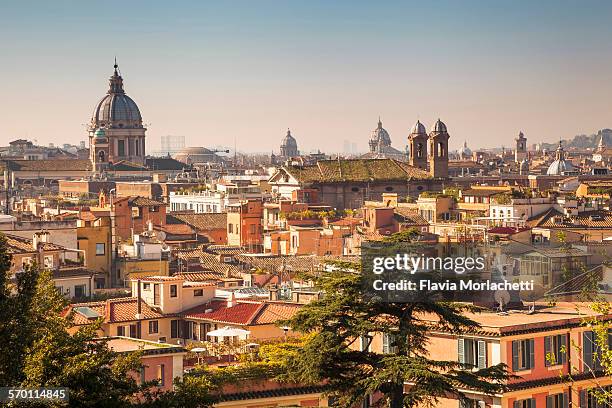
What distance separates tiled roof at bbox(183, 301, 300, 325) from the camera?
24234 millimetres

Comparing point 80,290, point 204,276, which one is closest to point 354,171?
point 204,276

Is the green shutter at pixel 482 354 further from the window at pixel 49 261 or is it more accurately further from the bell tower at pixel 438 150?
the bell tower at pixel 438 150

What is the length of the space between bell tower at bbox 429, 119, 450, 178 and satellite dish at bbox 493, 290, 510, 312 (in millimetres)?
57845

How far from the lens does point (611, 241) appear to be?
33844 mm

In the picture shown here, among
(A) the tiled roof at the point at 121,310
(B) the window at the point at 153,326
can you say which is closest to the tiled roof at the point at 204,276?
(A) the tiled roof at the point at 121,310

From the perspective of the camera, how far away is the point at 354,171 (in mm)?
74750

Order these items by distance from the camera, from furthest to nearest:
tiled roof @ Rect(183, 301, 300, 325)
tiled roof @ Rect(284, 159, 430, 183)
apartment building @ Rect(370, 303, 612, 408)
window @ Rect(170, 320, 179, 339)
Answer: tiled roof @ Rect(284, 159, 430, 183), window @ Rect(170, 320, 179, 339), tiled roof @ Rect(183, 301, 300, 325), apartment building @ Rect(370, 303, 612, 408)

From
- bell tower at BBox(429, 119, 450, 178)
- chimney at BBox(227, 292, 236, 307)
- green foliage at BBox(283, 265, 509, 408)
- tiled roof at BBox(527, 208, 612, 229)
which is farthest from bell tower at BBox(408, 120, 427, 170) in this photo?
green foliage at BBox(283, 265, 509, 408)

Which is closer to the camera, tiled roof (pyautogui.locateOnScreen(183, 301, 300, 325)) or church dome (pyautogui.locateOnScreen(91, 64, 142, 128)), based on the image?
tiled roof (pyautogui.locateOnScreen(183, 301, 300, 325))

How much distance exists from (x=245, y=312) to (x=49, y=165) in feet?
359

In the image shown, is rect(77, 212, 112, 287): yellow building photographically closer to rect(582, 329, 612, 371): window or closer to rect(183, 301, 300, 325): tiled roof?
rect(183, 301, 300, 325): tiled roof

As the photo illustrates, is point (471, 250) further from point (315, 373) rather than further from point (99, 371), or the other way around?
point (99, 371)

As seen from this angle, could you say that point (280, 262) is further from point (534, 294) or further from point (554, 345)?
point (554, 345)

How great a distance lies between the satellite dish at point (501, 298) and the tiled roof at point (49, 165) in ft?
357
